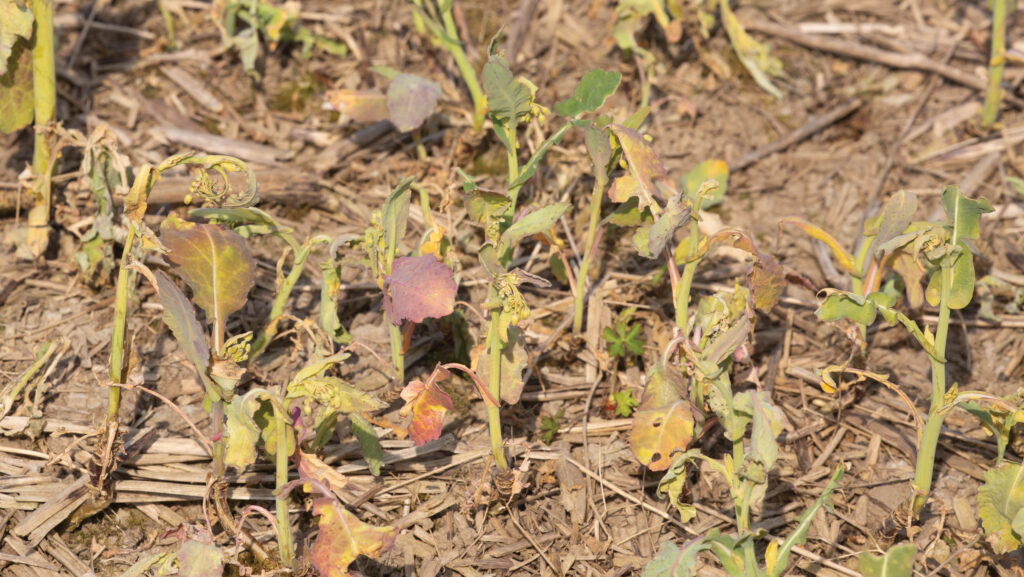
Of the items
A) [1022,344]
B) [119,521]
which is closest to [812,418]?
[1022,344]

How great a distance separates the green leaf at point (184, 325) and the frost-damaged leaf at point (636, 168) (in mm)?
1116

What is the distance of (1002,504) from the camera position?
87.8 inches

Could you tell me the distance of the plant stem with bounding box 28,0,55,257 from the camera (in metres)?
2.70

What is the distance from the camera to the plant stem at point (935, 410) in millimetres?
2258

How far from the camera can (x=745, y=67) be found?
3.74 meters

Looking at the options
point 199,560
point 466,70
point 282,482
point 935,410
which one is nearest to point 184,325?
point 282,482

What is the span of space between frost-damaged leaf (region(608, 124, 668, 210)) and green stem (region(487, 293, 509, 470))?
517mm

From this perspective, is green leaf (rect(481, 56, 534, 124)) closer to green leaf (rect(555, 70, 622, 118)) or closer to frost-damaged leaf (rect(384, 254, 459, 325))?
green leaf (rect(555, 70, 622, 118))

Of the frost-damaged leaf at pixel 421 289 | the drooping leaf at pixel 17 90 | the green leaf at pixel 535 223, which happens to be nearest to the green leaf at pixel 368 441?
the frost-damaged leaf at pixel 421 289

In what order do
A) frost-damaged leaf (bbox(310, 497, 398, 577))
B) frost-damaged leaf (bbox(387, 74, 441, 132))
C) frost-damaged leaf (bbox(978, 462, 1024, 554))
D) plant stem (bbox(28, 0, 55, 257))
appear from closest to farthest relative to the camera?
frost-damaged leaf (bbox(310, 497, 398, 577)) < frost-damaged leaf (bbox(978, 462, 1024, 554)) < plant stem (bbox(28, 0, 55, 257)) < frost-damaged leaf (bbox(387, 74, 441, 132))

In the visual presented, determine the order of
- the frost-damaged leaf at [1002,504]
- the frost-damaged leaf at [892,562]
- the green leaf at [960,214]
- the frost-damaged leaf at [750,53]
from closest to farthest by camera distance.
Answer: the frost-damaged leaf at [892,562], the frost-damaged leaf at [1002,504], the green leaf at [960,214], the frost-damaged leaf at [750,53]

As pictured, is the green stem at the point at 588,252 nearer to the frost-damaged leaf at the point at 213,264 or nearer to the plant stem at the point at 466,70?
the plant stem at the point at 466,70

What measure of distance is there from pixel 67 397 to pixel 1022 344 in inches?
114

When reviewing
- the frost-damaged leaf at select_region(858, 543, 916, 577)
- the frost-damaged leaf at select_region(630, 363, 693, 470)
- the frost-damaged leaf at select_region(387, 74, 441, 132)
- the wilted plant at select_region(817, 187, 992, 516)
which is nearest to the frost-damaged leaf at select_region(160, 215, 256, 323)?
the frost-damaged leaf at select_region(387, 74, 441, 132)
